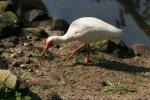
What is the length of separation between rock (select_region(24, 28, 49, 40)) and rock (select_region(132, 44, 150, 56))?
184cm

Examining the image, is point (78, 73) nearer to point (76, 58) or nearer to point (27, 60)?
point (76, 58)

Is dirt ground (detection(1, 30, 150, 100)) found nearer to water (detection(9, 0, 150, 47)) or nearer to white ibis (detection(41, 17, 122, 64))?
white ibis (detection(41, 17, 122, 64))

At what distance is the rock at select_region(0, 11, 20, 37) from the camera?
10.4 metres

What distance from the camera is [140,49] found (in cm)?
1033

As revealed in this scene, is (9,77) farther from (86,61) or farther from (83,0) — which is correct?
(83,0)

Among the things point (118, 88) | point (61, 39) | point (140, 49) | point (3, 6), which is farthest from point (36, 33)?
point (118, 88)

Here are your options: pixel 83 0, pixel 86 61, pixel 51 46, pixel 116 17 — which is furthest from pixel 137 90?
pixel 83 0

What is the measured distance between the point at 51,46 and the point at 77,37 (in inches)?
21.8

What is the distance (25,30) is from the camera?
35.3 feet

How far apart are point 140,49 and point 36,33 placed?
212 cm

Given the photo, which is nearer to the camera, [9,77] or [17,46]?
[9,77]

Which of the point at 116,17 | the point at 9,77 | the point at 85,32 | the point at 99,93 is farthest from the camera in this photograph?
the point at 116,17

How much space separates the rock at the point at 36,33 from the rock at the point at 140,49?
6.03 ft

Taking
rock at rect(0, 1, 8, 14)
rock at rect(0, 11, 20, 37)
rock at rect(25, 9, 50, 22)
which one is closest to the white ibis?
rock at rect(0, 11, 20, 37)
